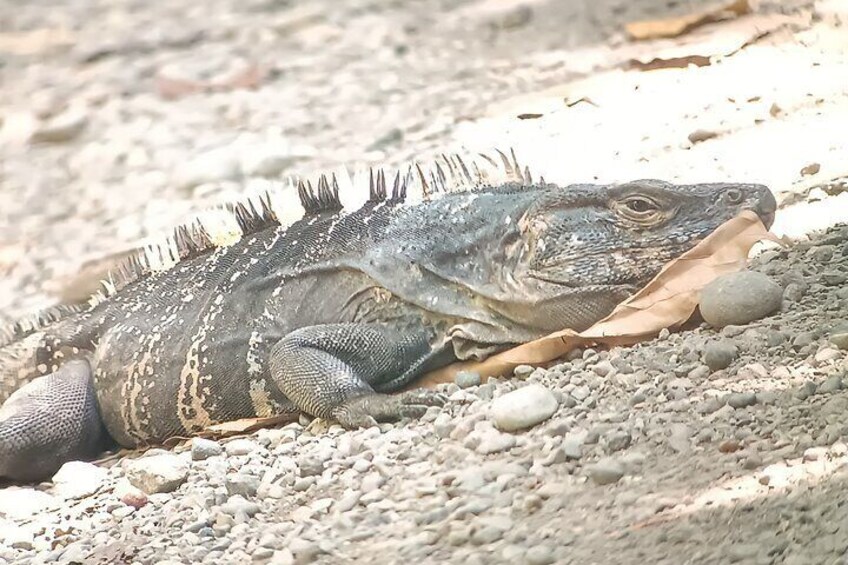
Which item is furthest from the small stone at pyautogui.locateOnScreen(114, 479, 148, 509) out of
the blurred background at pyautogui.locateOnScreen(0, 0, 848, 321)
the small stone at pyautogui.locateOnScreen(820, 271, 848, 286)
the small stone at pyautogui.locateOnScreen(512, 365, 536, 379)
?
the small stone at pyautogui.locateOnScreen(820, 271, 848, 286)

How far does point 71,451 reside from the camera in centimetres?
491

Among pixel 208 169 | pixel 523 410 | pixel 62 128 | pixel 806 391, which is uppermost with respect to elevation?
pixel 62 128

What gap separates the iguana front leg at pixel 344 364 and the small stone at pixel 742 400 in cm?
155

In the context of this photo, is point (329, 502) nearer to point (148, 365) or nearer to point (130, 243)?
point (130, 243)

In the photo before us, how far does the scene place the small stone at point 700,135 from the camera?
4648 millimetres

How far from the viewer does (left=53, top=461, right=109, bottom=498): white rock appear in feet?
13.3

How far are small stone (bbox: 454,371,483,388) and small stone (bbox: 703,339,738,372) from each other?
3.39 feet

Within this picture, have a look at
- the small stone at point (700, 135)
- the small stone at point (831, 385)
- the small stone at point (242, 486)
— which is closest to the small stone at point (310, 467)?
the small stone at point (242, 486)

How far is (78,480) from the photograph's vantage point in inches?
165

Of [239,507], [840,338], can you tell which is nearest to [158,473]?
[239,507]

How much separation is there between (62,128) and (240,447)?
1746mm

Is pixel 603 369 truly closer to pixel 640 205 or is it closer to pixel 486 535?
pixel 640 205

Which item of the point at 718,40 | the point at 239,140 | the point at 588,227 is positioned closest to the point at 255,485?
the point at 239,140

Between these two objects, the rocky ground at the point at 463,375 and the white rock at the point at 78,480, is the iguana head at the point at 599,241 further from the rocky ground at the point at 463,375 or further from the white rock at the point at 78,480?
the white rock at the point at 78,480
